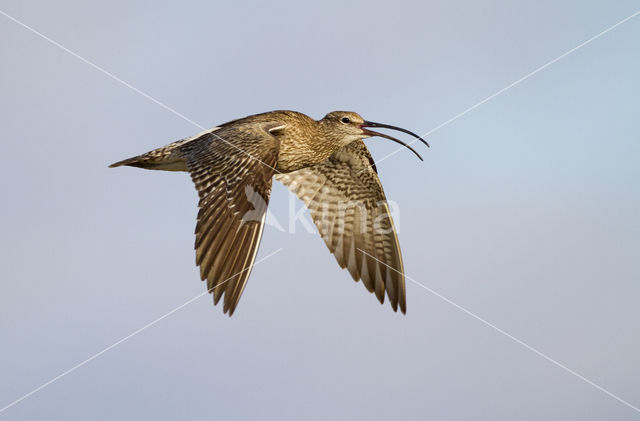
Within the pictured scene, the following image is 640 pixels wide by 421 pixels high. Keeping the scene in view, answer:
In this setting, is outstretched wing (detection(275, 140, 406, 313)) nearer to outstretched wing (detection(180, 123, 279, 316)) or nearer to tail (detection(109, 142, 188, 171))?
tail (detection(109, 142, 188, 171))

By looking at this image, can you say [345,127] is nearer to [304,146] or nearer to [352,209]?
[304,146]

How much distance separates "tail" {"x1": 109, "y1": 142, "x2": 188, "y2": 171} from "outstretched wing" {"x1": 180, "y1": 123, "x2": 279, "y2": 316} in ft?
1.48

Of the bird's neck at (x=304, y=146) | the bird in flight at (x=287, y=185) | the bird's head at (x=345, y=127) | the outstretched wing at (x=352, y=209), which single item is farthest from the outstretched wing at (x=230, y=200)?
the outstretched wing at (x=352, y=209)

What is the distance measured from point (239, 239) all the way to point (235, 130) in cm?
279

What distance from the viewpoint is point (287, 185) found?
1612 centimetres

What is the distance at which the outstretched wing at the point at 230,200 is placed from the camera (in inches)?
403

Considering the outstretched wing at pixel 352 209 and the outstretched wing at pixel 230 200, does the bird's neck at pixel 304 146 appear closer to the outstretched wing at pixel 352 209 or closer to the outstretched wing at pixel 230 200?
the outstretched wing at pixel 230 200

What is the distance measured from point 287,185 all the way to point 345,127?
2.06 m

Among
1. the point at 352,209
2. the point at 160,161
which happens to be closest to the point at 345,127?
the point at 352,209

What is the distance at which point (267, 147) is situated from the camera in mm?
12188

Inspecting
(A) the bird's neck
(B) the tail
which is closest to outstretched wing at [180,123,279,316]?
(B) the tail

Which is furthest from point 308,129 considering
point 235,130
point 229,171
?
point 229,171

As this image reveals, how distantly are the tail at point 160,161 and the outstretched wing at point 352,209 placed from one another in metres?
2.92

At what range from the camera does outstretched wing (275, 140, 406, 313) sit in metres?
16.0
